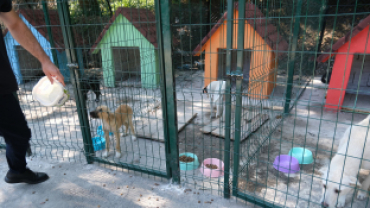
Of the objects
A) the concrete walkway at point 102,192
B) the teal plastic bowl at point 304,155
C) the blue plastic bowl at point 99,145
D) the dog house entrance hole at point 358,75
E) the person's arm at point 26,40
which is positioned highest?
the person's arm at point 26,40

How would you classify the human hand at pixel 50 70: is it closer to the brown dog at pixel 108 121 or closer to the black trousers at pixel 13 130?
the black trousers at pixel 13 130

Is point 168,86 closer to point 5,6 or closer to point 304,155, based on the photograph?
point 5,6

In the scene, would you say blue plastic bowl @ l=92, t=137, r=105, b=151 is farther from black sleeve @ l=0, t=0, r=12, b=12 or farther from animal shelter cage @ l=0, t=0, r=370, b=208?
black sleeve @ l=0, t=0, r=12, b=12

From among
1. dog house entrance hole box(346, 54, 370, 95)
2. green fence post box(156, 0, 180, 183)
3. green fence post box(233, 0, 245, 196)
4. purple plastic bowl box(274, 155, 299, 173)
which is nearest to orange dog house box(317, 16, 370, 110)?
dog house entrance hole box(346, 54, 370, 95)

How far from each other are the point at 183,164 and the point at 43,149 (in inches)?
90.7

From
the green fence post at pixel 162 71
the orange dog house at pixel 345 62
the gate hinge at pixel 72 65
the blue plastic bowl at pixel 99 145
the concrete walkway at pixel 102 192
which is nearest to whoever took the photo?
the green fence post at pixel 162 71

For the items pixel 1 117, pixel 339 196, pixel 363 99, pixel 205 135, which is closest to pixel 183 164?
pixel 205 135

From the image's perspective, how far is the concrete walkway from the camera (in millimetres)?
2662

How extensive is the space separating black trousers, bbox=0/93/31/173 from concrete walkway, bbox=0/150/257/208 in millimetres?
342

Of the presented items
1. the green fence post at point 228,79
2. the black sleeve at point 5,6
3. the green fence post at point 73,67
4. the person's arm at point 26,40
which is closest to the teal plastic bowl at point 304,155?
the green fence post at point 228,79

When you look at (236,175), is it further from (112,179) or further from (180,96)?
(180,96)

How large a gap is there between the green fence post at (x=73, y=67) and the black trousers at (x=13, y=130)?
68cm

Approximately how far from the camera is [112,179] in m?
3.08

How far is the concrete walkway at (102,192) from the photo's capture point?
2.66 m
